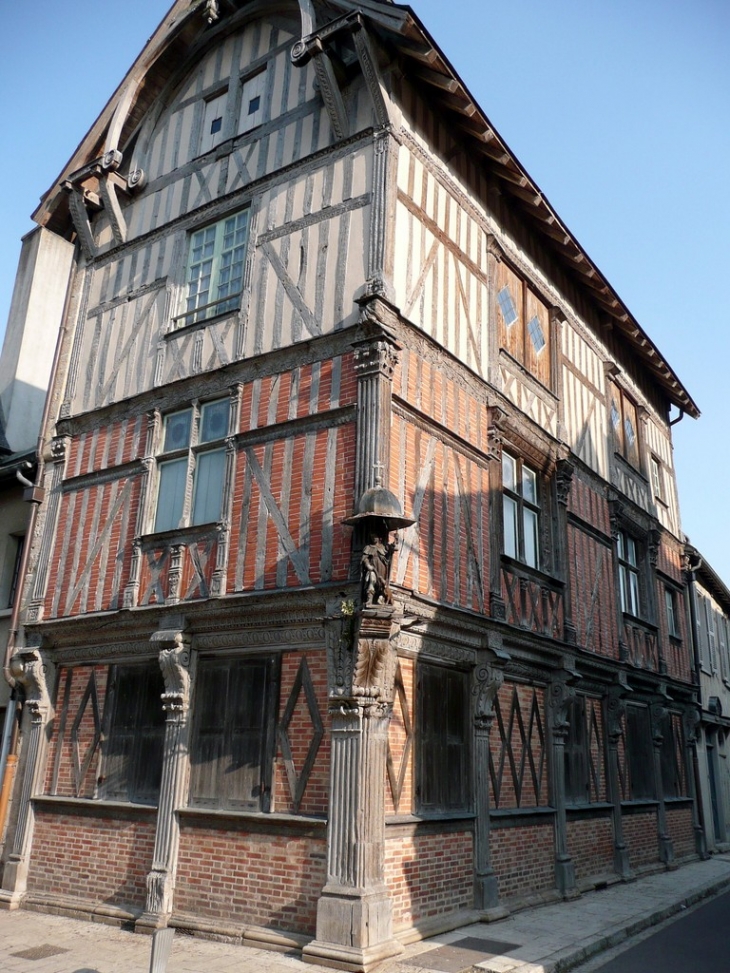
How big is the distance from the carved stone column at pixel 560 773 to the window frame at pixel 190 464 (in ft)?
18.5

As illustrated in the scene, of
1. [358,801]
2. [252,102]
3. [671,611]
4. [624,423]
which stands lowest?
[358,801]

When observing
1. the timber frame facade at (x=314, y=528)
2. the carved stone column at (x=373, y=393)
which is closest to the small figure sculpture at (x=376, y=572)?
the timber frame facade at (x=314, y=528)

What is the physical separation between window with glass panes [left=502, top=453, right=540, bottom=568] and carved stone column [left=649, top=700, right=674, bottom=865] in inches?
208

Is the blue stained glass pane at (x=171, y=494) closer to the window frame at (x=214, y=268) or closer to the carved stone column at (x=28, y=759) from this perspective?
the window frame at (x=214, y=268)

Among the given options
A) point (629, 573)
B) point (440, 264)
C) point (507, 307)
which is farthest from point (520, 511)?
point (629, 573)

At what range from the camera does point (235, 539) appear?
32.3ft

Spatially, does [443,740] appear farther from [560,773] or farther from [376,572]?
[560,773]

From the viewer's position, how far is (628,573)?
16.3 metres

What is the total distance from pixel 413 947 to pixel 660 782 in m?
8.91

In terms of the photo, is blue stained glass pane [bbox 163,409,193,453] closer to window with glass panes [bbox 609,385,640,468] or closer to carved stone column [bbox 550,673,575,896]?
carved stone column [bbox 550,673,575,896]

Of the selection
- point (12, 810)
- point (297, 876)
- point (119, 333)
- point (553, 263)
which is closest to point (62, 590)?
point (12, 810)

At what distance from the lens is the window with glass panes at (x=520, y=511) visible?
39.2ft

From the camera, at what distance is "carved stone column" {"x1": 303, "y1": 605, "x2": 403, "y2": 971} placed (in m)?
7.54

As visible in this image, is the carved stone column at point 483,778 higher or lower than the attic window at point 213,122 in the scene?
lower
